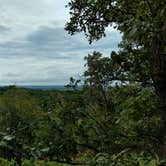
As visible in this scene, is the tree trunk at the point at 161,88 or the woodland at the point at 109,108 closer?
the woodland at the point at 109,108

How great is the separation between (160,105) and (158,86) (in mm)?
356

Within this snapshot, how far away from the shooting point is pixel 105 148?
502 centimetres

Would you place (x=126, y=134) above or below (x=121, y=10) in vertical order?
below

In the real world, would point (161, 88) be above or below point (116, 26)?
below

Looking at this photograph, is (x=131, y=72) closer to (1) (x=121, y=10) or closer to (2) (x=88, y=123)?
(1) (x=121, y=10)

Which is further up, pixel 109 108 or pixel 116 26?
pixel 116 26

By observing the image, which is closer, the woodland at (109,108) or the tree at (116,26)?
the woodland at (109,108)

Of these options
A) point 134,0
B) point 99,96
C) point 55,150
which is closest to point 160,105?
point 99,96

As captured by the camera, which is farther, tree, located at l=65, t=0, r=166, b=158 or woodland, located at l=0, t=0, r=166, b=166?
tree, located at l=65, t=0, r=166, b=158

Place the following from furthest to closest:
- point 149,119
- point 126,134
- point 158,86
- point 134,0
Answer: point 158,86 → point 126,134 → point 149,119 → point 134,0

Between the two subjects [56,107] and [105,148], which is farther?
[105,148]

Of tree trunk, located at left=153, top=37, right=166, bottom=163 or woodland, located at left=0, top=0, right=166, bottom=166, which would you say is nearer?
woodland, located at left=0, top=0, right=166, bottom=166

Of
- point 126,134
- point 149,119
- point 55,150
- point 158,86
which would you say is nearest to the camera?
point 55,150

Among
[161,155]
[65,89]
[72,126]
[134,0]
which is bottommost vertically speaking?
[161,155]
